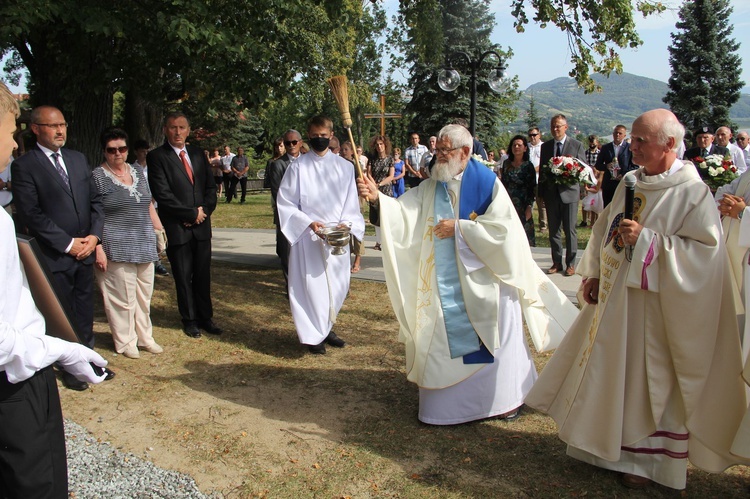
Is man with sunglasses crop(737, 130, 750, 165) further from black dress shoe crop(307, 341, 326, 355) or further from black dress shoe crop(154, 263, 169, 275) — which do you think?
black dress shoe crop(154, 263, 169, 275)

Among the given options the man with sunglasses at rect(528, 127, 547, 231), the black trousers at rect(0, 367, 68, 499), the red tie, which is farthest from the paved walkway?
the black trousers at rect(0, 367, 68, 499)

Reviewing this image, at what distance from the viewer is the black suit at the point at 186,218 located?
6.12 metres

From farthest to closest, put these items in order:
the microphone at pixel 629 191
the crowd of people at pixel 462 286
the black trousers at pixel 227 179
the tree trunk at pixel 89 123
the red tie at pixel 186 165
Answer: the black trousers at pixel 227 179, the tree trunk at pixel 89 123, the red tie at pixel 186 165, the crowd of people at pixel 462 286, the microphone at pixel 629 191

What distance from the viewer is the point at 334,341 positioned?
6203 millimetres

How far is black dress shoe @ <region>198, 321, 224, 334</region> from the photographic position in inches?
260

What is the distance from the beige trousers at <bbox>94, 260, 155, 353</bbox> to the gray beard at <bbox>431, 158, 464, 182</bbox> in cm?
295

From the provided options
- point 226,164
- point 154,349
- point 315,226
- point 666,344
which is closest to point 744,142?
point 315,226

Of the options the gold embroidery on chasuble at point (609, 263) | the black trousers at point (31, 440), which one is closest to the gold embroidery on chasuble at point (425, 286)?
the gold embroidery on chasuble at point (609, 263)

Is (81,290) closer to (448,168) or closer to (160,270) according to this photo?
(448,168)

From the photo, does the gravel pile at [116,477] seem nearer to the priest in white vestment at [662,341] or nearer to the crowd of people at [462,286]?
the crowd of people at [462,286]

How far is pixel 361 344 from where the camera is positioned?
6250mm

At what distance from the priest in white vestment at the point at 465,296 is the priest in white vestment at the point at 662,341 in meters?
0.84

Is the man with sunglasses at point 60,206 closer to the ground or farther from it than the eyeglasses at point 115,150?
closer to the ground

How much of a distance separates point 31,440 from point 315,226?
3690mm
